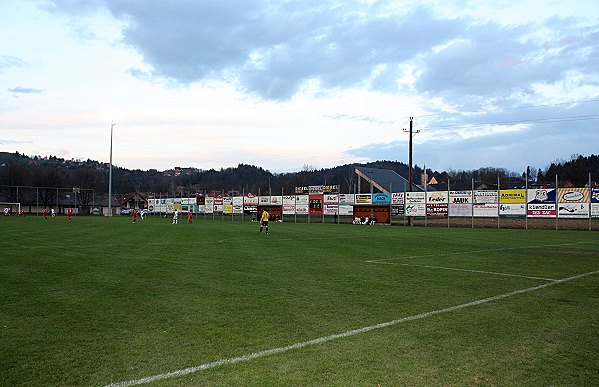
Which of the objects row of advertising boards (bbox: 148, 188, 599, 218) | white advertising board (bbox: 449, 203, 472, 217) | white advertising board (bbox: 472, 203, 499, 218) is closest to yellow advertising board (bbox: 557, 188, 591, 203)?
row of advertising boards (bbox: 148, 188, 599, 218)

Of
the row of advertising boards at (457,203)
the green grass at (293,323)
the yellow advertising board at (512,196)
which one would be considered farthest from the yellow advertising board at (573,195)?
the green grass at (293,323)

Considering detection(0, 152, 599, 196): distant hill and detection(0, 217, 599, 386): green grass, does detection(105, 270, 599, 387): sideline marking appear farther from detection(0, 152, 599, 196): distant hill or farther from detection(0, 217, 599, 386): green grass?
detection(0, 152, 599, 196): distant hill

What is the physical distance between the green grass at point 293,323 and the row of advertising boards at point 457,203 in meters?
23.4

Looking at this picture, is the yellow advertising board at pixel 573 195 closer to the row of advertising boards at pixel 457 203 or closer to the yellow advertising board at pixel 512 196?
the row of advertising boards at pixel 457 203

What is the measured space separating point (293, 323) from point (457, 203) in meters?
35.5

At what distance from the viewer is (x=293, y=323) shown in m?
6.54

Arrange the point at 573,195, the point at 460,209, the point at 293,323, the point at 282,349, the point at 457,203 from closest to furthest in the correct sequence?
1. the point at 282,349
2. the point at 293,323
3. the point at 573,195
4. the point at 460,209
5. the point at 457,203

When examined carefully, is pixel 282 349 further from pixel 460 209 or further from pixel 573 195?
pixel 460 209

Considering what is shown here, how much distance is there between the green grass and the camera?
464 centimetres

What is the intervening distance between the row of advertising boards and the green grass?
76.7 feet

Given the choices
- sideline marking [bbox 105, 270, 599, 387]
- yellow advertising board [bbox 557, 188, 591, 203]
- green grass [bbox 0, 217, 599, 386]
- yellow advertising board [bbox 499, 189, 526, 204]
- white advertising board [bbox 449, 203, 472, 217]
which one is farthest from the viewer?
white advertising board [bbox 449, 203, 472, 217]

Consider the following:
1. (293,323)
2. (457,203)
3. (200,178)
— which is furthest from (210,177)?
Result: (293,323)

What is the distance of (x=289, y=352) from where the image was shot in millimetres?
5254

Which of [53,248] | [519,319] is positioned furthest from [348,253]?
[53,248]
